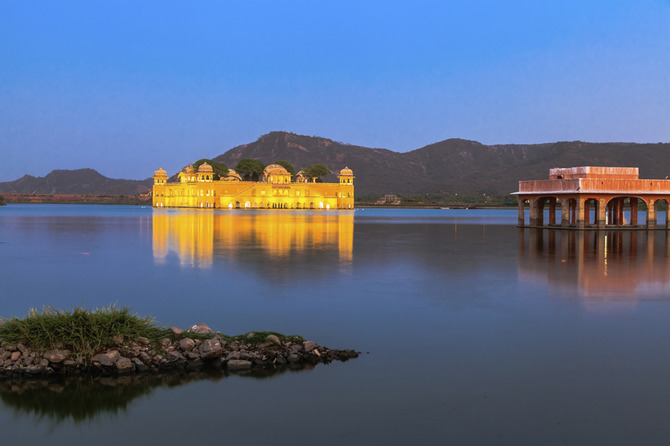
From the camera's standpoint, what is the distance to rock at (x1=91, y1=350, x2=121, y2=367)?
9.07 metres

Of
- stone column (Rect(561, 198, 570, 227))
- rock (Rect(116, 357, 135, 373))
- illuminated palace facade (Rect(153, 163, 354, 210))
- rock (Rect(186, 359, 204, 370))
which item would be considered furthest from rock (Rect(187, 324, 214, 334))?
illuminated palace facade (Rect(153, 163, 354, 210))

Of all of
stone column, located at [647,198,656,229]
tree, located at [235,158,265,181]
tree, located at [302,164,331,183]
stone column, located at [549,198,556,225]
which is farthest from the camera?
tree, located at [302,164,331,183]

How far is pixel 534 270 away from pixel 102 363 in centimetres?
1561

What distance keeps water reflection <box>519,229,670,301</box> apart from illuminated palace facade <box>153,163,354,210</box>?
363ft

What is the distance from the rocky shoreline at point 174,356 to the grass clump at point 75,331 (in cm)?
10

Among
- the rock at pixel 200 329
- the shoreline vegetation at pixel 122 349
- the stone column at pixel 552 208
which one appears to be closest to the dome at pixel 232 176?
the stone column at pixel 552 208

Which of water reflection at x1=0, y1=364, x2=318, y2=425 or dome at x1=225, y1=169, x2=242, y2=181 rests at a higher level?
dome at x1=225, y1=169, x2=242, y2=181

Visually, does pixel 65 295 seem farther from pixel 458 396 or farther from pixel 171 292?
pixel 458 396

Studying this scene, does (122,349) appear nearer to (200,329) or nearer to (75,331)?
(75,331)

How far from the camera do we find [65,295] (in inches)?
615

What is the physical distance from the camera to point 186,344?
957 centimetres

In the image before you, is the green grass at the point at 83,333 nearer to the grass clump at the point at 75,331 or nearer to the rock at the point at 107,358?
the grass clump at the point at 75,331

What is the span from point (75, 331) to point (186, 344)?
1677 mm

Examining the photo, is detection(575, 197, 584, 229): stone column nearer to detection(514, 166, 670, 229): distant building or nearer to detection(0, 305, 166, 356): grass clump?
detection(514, 166, 670, 229): distant building
